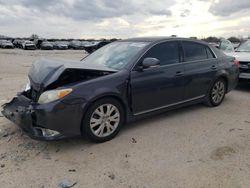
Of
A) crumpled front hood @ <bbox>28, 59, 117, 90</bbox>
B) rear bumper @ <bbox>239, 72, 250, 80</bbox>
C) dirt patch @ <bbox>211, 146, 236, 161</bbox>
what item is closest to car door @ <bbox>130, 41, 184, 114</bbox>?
crumpled front hood @ <bbox>28, 59, 117, 90</bbox>

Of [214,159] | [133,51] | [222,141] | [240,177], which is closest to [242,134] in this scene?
[222,141]

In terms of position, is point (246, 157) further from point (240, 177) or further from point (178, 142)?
point (178, 142)

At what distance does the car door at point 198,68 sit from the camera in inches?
217

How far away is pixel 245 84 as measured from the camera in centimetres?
916

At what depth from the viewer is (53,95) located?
3.91 m

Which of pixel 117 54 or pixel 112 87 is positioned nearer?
pixel 112 87

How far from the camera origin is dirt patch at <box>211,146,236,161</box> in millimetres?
3868

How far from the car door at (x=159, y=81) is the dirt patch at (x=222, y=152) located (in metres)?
1.35

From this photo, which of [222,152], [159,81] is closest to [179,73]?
[159,81]

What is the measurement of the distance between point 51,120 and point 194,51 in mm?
3346

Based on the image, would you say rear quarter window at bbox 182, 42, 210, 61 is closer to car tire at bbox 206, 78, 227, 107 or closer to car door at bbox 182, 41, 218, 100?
car door at bbox 182, 41, 218, 100

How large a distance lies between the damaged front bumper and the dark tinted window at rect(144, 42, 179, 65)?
5.76ft

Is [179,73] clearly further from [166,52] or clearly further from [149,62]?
[149,62]

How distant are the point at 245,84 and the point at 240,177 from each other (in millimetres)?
6464
